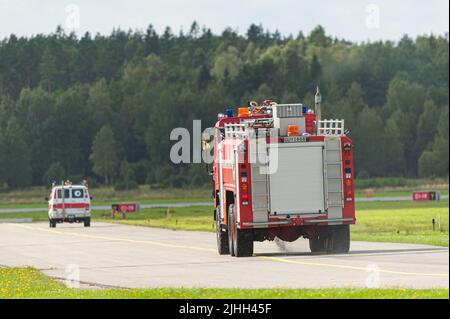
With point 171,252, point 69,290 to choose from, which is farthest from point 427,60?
point 69,290

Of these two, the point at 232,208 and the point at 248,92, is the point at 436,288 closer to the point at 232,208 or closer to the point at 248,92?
the point at 232,208

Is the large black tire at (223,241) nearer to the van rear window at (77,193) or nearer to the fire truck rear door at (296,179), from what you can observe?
the fire truck rear door at (296,179)

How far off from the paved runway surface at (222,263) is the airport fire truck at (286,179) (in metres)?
0.85

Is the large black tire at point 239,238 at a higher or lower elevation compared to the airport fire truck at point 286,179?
lower

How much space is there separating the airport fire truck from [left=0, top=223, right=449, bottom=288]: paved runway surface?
0.85 m

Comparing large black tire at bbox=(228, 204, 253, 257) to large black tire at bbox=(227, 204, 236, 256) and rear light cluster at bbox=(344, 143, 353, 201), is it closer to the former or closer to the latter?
large black tire at bbox=(227, 204, 236, 256)

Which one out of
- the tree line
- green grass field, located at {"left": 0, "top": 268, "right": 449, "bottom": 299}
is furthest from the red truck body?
the tree line

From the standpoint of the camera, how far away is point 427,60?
197 metres

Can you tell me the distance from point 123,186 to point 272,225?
121m

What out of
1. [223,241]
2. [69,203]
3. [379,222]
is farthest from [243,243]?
[69,203]

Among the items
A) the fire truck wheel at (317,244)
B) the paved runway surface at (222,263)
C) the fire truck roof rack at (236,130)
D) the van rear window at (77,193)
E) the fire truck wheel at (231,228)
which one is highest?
the fire truck roof rack at (236,130)

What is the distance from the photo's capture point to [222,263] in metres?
27.5

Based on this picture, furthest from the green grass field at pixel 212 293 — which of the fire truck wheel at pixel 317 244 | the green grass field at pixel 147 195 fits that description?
the green grass field at pixel 147 195

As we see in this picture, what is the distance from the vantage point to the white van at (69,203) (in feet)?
197
